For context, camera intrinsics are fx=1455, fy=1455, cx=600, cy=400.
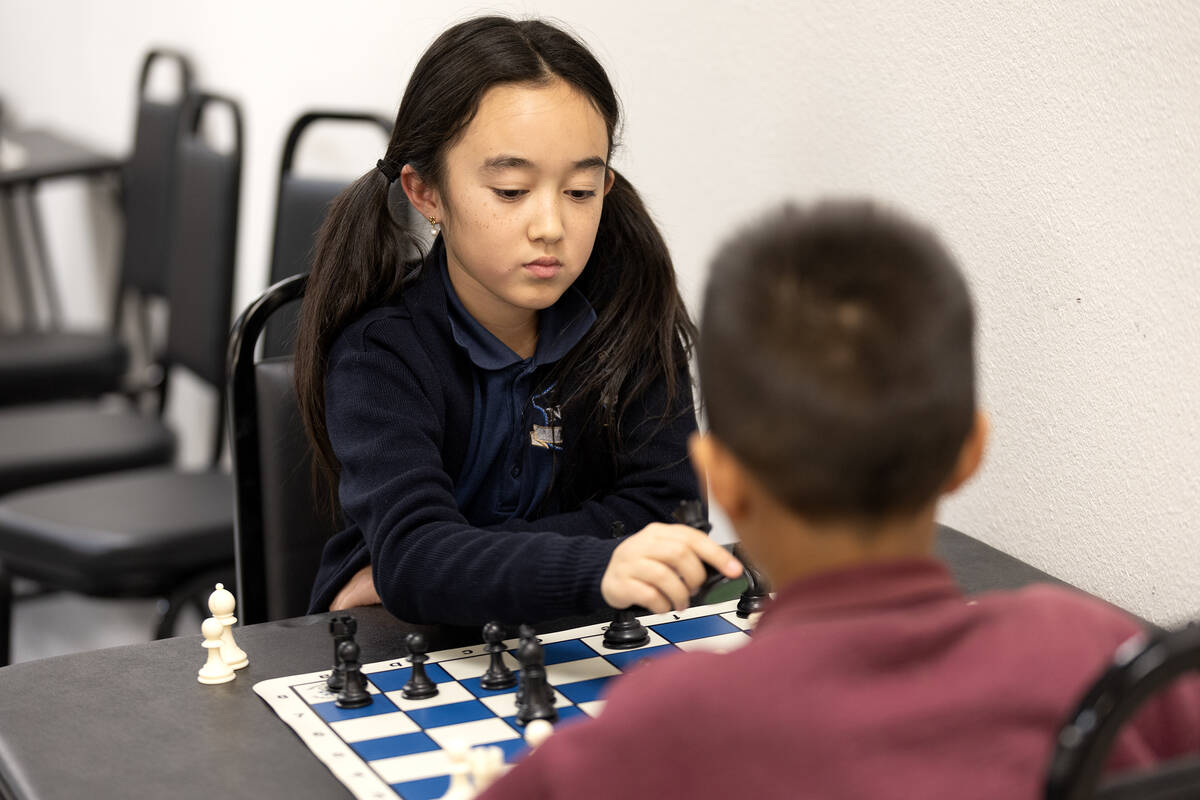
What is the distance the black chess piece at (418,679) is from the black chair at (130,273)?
2.55 metres

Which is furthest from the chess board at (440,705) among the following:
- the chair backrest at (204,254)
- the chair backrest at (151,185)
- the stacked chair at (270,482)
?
the chair backrest at (151,185)

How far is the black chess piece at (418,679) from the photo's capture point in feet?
3.77

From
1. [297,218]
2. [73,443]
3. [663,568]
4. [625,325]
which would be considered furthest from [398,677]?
[73,443]

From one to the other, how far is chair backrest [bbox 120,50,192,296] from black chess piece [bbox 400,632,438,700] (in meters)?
2.51

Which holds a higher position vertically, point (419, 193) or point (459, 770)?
point (419, 193)

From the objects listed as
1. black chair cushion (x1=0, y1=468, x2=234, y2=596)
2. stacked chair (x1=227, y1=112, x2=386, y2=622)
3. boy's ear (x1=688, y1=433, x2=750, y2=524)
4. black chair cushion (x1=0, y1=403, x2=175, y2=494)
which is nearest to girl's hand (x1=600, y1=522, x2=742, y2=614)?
boy's ear (x1=688, y1=433, x2=750, y2=524)

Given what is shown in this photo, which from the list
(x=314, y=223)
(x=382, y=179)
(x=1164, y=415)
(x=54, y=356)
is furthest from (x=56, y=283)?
(x=1164, y=415)

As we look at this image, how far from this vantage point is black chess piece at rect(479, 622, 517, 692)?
1163mm

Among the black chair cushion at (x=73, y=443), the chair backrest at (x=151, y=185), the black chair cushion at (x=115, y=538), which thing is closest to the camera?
the black chair cushion at (x=115, y=538)

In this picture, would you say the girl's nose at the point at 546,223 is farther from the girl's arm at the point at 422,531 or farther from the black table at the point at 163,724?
the black table at the point at 163,724

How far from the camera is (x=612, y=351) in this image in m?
1.56

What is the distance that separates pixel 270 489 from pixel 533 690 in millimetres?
699

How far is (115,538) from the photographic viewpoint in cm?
252

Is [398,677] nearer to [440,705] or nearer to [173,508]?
[440,705]
